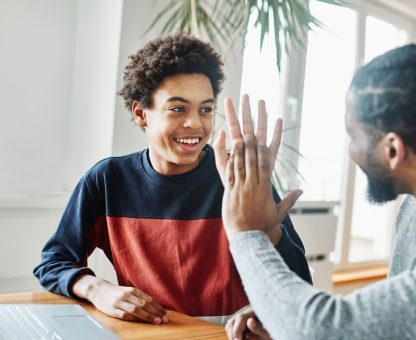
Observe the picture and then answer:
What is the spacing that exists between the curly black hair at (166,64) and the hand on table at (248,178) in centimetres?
44

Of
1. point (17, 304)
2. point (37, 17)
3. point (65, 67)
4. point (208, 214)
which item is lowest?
point (17, 304)

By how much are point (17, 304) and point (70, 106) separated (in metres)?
1.45

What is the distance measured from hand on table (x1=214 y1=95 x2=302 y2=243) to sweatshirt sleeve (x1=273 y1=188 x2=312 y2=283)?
0.21 meters

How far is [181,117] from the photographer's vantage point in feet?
4.36

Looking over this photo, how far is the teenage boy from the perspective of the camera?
1312 millimetres

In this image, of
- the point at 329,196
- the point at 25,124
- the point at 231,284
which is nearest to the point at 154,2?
the point at 25,124

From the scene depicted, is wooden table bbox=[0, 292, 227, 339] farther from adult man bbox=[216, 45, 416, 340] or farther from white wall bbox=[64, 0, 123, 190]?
white wall bbox=[64, 0, 123, 190]

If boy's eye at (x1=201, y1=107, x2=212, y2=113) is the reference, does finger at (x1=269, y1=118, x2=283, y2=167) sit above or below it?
below

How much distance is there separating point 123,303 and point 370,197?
0.56 meters

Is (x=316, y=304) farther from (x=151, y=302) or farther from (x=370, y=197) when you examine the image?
(x=151, y=302)

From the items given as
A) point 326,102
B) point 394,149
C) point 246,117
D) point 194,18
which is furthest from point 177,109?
point 326,102

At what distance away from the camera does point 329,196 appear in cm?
375

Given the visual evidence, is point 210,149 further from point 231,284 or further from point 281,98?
point 281,98

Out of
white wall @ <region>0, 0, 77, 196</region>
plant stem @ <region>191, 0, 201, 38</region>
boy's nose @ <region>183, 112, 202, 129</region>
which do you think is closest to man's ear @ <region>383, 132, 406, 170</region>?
boy's nose @ <region>183, 112, 202, 129</region>
